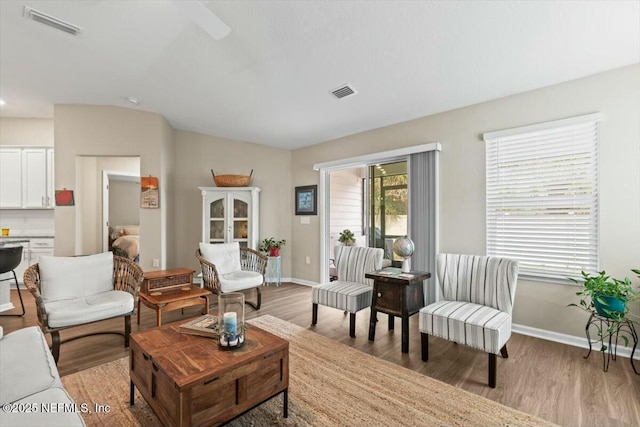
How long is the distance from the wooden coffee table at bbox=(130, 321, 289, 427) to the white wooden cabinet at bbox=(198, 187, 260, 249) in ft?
10.1

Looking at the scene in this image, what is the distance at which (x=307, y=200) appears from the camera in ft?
17.7

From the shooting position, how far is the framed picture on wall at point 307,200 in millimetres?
5297

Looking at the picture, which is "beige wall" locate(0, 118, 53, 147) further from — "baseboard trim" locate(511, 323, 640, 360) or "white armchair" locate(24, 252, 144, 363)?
"baseboard trim" locate(511, 323, 640, 360)

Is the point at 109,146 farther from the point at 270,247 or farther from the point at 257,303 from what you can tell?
the point at 257,303

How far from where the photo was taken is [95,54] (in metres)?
2.72

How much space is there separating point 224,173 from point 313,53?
10.9ft

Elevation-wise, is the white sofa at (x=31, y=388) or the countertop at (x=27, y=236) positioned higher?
the countertop at (x=27, y=236)

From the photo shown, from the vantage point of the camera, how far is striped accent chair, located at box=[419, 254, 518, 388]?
219 centimetres

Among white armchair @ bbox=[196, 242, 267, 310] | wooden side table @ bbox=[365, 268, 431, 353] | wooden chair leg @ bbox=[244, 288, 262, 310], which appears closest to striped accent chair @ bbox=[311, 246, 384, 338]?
wooden side table @ bbox=[365, 268, 431, 353]

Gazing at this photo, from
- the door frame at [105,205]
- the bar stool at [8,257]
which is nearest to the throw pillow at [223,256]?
the bar stool at [8,257]

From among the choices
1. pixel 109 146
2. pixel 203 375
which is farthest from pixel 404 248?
pixel 109 146

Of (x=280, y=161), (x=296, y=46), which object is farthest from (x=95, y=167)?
(x=296, y=46)

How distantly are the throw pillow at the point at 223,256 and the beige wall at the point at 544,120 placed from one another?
8.65ft

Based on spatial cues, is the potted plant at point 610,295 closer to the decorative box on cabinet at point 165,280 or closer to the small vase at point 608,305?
the small vase at point 608,305
